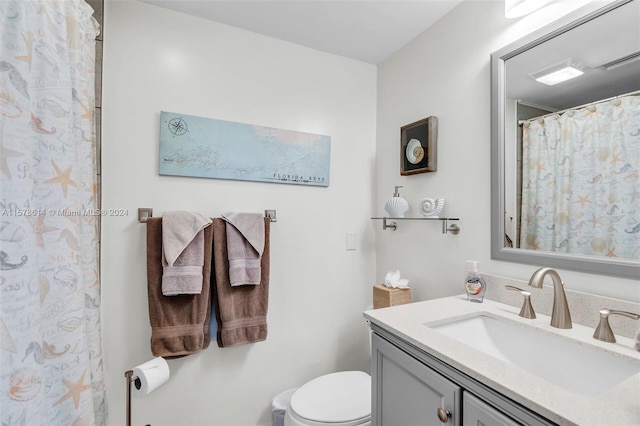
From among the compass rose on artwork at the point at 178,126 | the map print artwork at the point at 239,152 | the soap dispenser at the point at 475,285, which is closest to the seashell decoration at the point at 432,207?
the soap dispenser at the point at 475,285

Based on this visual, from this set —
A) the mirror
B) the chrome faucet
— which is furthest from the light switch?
the chrome faucet

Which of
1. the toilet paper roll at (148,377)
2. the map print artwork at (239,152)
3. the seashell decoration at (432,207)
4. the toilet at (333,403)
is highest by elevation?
the map print artwork at (239,152)

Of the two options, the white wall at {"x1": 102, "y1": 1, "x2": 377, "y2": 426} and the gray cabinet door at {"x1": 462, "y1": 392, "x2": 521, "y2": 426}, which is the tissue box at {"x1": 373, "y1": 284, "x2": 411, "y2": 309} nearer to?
the white wall at {"x1": 102, "y1": 1, "x2": 377, "y2": 426}

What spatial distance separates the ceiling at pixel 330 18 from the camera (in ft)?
4.69

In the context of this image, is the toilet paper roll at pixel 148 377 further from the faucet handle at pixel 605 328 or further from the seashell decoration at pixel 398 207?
the faucet handle at pixel 605 328

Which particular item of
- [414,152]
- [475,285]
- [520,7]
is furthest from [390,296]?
[520,7]

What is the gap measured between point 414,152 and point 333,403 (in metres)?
1.33

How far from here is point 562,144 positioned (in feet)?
3.39

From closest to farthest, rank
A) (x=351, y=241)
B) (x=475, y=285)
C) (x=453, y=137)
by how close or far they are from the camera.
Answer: (x=475, y=285)
(x=453, y=137)
(x=351, y=241)

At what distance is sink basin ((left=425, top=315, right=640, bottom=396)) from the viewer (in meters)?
0.76

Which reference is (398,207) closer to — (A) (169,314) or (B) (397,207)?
(B) (397,207)

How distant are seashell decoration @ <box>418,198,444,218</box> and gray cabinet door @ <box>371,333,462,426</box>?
73 cm

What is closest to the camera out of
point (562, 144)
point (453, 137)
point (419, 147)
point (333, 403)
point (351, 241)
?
point (562, 144)

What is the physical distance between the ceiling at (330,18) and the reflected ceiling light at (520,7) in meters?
0.37
